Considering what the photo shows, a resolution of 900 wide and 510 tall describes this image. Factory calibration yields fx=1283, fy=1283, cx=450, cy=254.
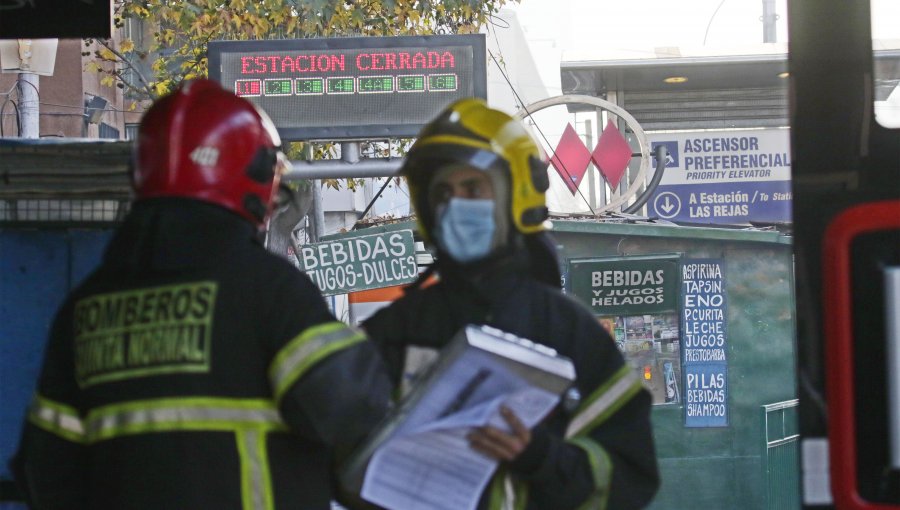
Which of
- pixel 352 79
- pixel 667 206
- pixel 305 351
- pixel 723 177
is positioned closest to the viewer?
pixel 305 351

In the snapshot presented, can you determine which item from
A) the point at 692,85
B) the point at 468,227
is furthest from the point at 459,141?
the point at 692,85

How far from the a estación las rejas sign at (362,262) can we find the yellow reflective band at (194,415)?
27.9ft

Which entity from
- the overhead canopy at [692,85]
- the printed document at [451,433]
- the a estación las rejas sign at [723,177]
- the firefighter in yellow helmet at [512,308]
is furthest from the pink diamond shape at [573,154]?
the printed document at [451,433]

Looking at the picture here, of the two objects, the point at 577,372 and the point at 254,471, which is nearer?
the point at 254,471

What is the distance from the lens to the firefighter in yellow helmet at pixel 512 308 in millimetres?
2705

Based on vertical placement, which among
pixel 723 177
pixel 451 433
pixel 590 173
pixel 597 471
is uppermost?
pixel 590 173

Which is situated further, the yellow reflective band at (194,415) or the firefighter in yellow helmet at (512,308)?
the firefighter in yellow helmet at (512,308)

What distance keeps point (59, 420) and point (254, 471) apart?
46cm

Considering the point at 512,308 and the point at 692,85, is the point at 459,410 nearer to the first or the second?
the point at 512,308

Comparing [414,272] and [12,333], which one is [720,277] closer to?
[414,272]

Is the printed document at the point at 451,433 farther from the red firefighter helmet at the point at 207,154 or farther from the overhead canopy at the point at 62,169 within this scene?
the overhead canopy at the point at 62,169

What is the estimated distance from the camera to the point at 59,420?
263 centimetres

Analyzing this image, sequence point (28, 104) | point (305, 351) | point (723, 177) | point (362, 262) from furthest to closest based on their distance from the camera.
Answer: point (723, 177) < point (28, 104) < point (362, 262) < point (305, 351)

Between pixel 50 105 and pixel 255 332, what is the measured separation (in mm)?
19692
